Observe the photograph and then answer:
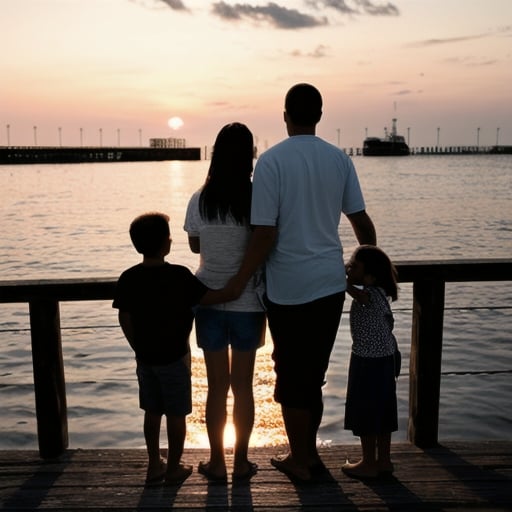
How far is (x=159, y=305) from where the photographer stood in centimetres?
313

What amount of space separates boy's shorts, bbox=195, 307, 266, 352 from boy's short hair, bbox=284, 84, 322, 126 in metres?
0.92

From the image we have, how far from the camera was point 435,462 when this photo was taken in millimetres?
3578

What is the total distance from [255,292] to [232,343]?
0.28m

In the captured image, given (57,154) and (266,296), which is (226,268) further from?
(57,154)

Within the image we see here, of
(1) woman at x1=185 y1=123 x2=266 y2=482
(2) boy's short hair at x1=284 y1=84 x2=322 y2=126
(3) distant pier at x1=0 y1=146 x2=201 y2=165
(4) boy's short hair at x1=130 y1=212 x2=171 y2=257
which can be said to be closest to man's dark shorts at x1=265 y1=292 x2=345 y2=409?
(1) woman at x1=185 y1=123 x2=266 y2=482

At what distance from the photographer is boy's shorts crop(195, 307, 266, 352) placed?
3199 millimetres

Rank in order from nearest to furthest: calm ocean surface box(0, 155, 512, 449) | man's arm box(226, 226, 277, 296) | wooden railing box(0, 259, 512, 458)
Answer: man's arm box(226, 226, 277, 296), wooden railing box(0, 259, 512, 458), calm ocean surface box(0, 155, 512, 449)

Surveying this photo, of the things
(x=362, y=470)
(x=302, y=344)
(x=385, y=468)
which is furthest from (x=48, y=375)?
(x=385, y=468)

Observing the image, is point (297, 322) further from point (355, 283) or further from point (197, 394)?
point (197, 394)

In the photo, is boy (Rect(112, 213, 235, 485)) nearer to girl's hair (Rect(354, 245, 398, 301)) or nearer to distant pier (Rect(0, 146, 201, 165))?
girl's hair (Rect(354, 245, 398, 301))

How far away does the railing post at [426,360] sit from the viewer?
147 inches

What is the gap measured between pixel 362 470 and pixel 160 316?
125 cm

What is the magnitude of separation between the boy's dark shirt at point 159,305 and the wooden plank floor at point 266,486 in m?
0.65

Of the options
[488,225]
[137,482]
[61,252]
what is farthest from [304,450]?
[488,225]
